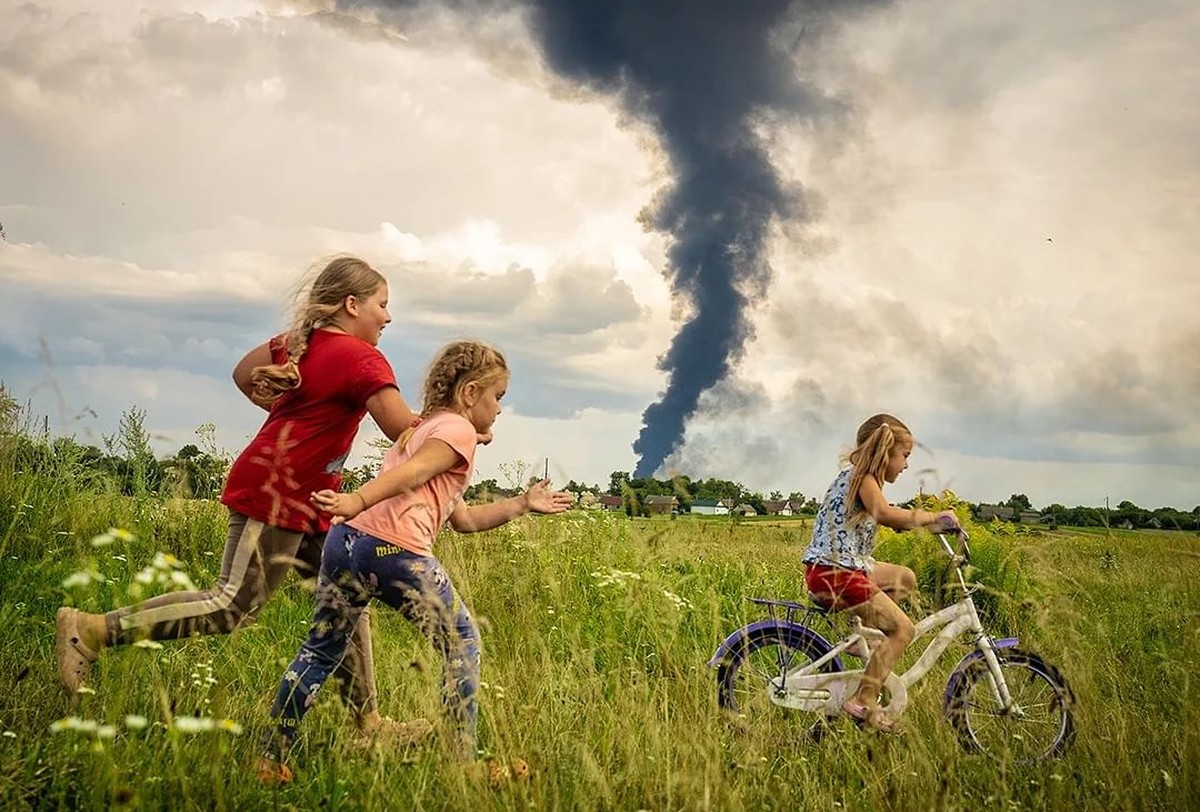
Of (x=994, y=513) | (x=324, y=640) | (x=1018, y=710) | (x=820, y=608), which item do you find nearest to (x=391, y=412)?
(x=324, y=640)

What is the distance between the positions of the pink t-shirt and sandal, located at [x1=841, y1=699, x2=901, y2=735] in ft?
7.52

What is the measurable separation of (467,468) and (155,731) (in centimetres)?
154

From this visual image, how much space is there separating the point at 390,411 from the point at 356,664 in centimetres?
106

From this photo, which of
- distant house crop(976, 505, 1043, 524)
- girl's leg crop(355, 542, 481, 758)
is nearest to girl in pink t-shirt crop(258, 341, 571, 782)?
girl's leg crop(355, 542, 481, 758)

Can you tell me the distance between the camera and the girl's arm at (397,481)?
3.47m

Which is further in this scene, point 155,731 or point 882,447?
point 882,447

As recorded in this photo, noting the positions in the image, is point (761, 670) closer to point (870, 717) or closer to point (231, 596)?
point (870, 717)

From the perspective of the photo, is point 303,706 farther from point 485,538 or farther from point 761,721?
point 485,538

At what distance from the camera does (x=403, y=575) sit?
374cm

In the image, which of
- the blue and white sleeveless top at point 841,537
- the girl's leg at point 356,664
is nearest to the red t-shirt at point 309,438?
the girl's leg at point 356,664

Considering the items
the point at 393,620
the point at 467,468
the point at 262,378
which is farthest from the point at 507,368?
the point at 393,620

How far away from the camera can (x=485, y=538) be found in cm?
821

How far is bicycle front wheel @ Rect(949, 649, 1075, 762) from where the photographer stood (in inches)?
197

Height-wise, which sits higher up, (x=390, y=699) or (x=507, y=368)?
(x=507, y=368)
